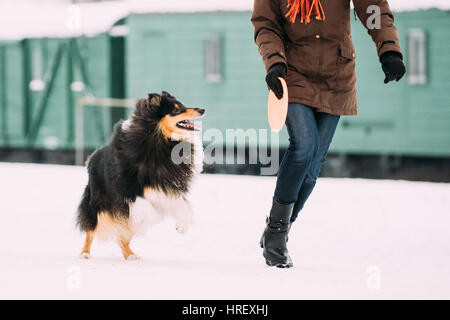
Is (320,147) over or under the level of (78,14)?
under

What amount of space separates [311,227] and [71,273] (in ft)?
8.56

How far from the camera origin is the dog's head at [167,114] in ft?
14.4

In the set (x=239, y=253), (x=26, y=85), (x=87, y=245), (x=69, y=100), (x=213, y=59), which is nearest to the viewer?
(x=87, y=245)

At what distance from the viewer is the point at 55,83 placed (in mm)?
15828

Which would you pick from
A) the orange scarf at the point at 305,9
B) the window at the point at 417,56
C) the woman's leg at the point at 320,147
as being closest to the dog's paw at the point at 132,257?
the woman's leg at the point at 320,147

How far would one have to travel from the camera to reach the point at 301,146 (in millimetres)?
3898

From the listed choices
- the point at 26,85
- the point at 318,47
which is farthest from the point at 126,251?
the point at 26,85

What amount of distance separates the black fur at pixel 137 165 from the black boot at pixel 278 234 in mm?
626

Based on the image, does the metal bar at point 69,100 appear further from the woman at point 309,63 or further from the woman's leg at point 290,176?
the woman at point 309,63

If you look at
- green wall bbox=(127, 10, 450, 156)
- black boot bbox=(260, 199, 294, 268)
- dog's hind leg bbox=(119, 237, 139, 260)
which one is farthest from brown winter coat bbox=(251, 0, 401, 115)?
green wall bbox=(127, 10, 450, 156)

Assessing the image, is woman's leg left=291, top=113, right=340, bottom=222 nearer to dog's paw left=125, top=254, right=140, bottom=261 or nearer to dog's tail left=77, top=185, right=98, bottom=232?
dog's paw left=125, top=254, right=140, bottom=261

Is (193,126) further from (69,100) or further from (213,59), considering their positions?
(69,100)

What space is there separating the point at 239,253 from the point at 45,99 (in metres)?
11.7
